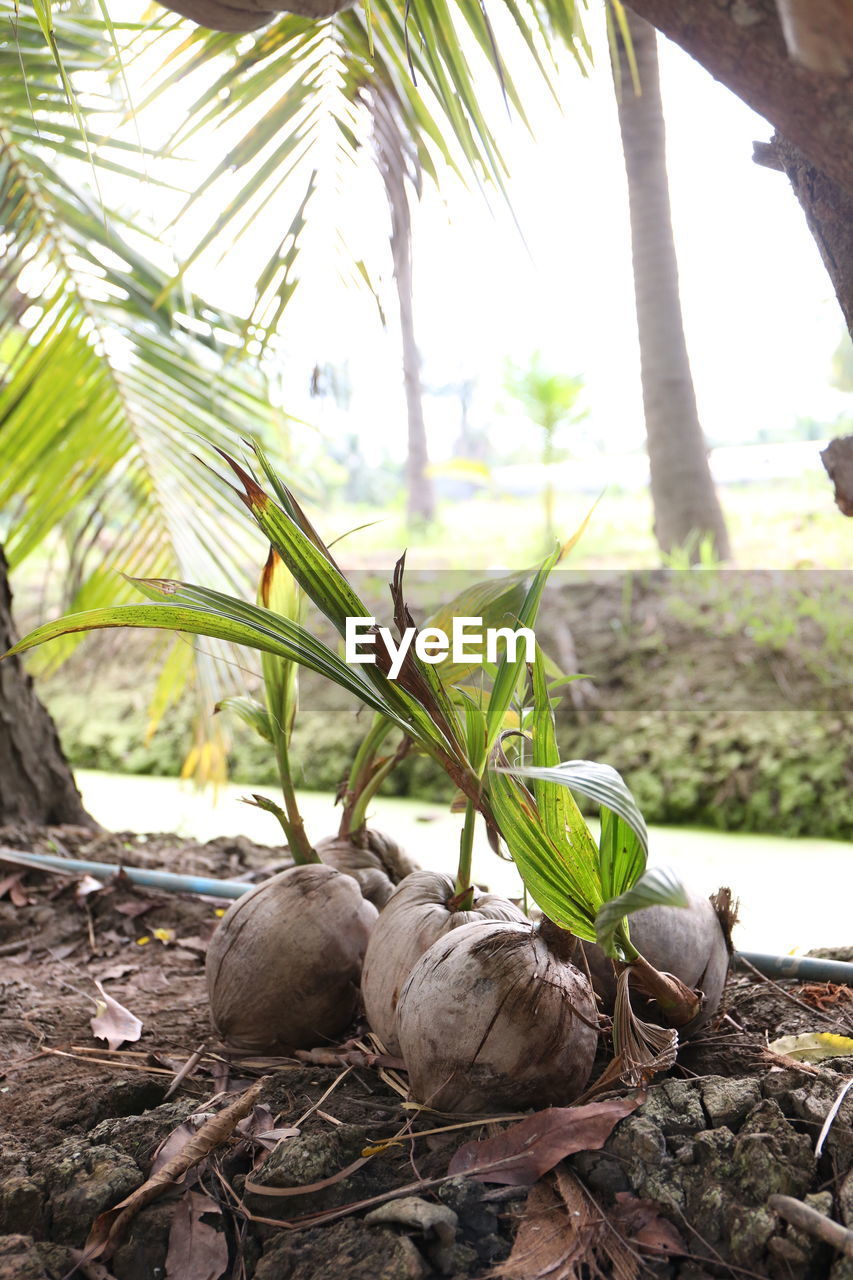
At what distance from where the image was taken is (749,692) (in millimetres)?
2877

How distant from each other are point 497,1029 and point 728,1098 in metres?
0.20

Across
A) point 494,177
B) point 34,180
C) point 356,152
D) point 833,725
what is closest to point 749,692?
point 833,725

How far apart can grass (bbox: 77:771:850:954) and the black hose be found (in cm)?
13

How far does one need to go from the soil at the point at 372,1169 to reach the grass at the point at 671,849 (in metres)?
0.33

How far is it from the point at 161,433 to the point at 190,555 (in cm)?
27

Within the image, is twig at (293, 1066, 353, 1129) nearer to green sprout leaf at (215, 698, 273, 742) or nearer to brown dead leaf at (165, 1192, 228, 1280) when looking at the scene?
brown dead leaf at (165, 1192, 228, 1280)

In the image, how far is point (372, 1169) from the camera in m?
0.82

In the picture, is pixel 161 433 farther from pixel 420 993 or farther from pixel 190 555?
pixel 420 993

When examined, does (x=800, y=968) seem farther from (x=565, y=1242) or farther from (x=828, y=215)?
(x=828, y=215)

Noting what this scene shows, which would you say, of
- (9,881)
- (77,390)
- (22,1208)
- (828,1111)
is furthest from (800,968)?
(77,390)

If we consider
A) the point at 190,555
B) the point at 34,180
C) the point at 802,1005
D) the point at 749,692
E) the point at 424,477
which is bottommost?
the point at 802,1005

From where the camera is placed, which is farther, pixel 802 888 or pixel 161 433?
pixel 161 433

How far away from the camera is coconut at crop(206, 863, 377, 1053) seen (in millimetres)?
1061

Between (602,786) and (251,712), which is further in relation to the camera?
(251,712)
